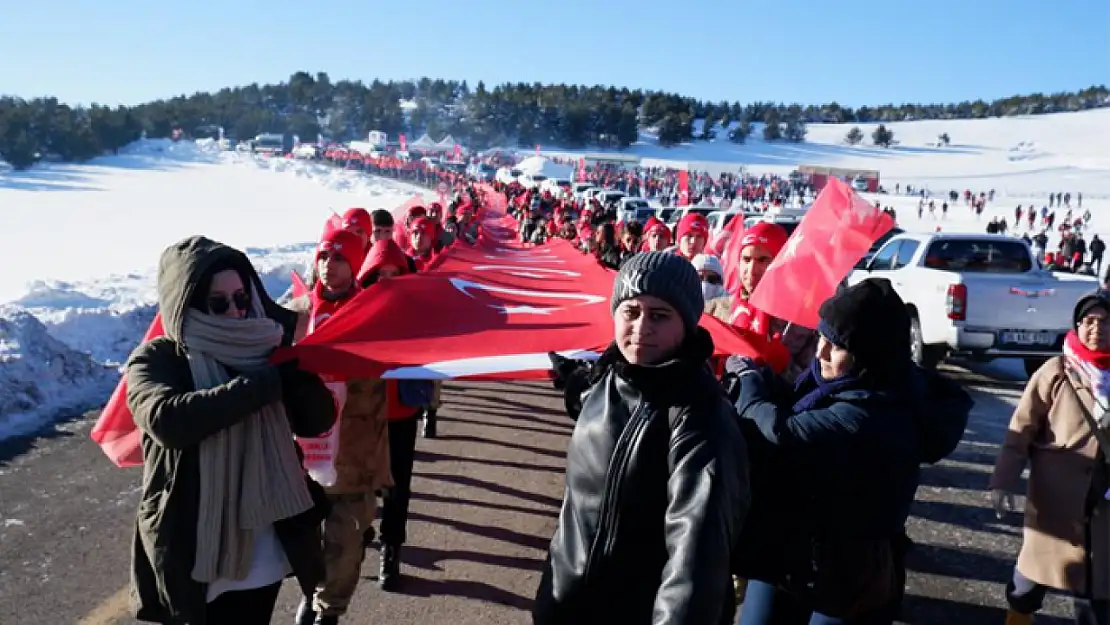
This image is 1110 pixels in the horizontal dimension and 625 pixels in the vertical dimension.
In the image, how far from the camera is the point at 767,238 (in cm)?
470

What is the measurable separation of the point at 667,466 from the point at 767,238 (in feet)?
9.82

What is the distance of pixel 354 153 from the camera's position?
9556 cm

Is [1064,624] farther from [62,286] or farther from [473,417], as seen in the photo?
[62,286]

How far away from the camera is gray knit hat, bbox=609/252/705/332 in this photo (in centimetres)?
204

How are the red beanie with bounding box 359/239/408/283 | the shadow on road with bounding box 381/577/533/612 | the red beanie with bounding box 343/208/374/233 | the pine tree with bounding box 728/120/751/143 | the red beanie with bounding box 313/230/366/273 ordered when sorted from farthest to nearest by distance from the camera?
the pine tree with bounding box 728/120/751/143 → the red beanie with bounding box 343/208/374/233 → the red beanie with bounding box 359/239/408/283 → the shadow on road with bounding box 381/577/533/612 → the red beanie with bounding box 313/230/366/273

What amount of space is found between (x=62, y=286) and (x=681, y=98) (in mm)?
164407

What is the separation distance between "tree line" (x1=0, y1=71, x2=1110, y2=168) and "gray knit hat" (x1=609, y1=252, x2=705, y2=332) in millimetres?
107726

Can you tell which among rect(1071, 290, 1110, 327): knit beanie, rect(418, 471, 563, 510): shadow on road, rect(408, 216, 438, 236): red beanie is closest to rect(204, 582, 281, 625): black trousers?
rect(418, 471, 563, 510): shadow on road

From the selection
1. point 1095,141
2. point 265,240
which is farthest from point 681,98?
point 265,240

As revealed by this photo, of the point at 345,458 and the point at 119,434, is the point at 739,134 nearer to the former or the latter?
the point at 345,458

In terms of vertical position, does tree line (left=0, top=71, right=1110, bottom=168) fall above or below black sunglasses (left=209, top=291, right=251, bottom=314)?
above

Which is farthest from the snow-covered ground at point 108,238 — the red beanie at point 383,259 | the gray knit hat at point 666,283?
the gray knit hat at point 666,283

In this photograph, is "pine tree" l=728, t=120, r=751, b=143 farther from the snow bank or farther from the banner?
the banner

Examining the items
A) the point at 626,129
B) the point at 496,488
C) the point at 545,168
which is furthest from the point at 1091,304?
the point at 626,129
